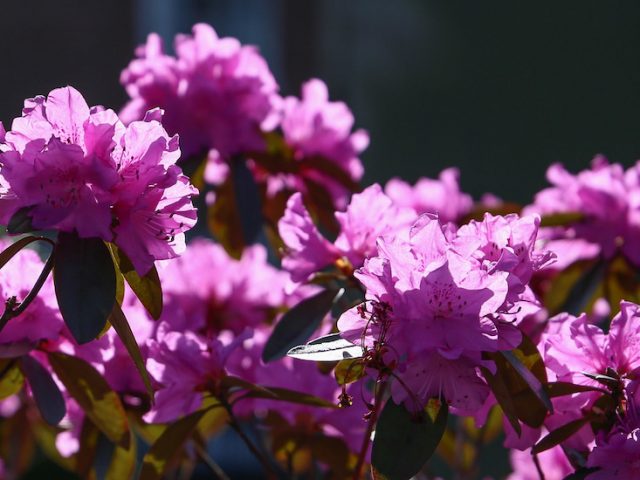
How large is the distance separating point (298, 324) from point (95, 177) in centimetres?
35

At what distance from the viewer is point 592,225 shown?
4.69 feet

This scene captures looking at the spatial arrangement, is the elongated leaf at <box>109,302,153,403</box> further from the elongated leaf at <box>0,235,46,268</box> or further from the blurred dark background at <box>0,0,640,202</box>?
the blurred dark background at <box>0,0,640,202</box>

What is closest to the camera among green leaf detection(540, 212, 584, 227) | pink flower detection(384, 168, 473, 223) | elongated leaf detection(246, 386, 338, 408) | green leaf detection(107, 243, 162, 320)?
green leaf detection(107, 243, 162, 320)

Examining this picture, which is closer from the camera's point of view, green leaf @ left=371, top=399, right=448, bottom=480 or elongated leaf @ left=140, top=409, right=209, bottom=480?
green leaf @ left=371, top=399, right=448, bottom=480

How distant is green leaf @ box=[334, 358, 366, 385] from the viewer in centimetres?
91

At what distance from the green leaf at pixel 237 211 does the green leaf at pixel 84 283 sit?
56 centimetres

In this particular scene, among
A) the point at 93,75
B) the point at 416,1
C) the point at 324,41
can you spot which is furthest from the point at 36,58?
the point at 416,1

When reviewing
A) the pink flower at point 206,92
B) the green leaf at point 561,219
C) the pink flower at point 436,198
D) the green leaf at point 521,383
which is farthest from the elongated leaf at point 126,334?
the pink flower at point 436,198

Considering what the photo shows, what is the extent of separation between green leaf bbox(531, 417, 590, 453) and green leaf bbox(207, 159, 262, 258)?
609 mm

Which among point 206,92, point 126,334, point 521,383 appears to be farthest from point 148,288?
point 206,92

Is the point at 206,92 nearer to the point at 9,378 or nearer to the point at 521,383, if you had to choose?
the point at 9,378

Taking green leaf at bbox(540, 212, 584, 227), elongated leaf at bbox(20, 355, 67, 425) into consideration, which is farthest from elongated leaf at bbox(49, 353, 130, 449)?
green leaf at bbox(540, 212, 584, 227)

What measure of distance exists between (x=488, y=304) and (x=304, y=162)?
0.72m

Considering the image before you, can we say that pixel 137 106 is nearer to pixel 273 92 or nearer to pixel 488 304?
pixel 273 92
